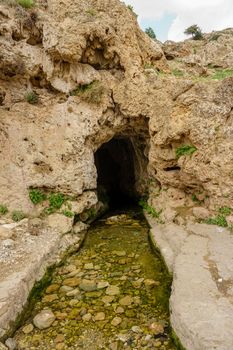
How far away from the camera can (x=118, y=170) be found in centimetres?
1911

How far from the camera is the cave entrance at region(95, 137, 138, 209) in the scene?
54.7ft

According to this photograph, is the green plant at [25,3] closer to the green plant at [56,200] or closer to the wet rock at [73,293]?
the green plant at [56,200]

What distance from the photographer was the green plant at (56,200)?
10377 mm

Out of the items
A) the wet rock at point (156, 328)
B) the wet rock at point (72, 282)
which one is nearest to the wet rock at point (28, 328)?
the wet rock at point (72, 282)

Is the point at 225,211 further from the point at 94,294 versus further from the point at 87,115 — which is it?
the point at 87,115

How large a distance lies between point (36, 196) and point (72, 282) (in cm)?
361

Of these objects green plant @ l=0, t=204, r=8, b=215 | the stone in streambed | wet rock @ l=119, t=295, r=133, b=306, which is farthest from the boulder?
wet rock @ l=119, t=295, r=133, b=306

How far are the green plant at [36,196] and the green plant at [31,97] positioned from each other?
3.24 m

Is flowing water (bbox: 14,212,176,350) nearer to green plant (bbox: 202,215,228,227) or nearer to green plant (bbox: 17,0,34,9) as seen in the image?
green plant (bbox: 202,215,228,227)

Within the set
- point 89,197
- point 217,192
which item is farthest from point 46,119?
point 217,192

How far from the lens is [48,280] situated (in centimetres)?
782

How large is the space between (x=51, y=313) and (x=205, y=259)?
12.1 ft

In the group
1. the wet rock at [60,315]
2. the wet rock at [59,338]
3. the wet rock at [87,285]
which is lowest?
the wet rock at [59,338]

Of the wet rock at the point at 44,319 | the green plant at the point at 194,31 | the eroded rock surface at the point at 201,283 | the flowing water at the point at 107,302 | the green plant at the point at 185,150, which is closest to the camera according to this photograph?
the eroded rock surface at the point at 201,283
